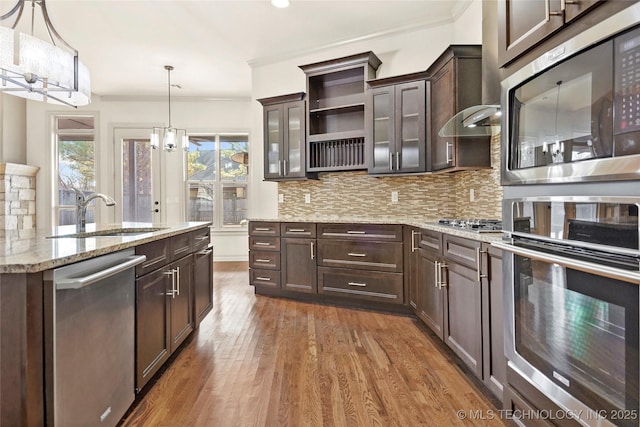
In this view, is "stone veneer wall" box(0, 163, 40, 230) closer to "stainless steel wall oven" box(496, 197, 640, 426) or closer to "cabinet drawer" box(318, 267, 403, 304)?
"cabinet drawer" box(318, 267, 403, 304)

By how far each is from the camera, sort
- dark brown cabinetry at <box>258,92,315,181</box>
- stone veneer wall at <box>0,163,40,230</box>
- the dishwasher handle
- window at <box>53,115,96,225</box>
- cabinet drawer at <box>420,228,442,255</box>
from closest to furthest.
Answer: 1. the dishwasher handle
2. cabinet drawer at <box>420,228,442,255</box>
3. dark brown cabinetry at <box>258,92,315,181</box>
4. stone veneer wall at <box>0,163,40,230</box>
5. window at <box>53,115,96,225</box>

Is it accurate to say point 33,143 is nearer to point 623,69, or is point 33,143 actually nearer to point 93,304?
point 93,304

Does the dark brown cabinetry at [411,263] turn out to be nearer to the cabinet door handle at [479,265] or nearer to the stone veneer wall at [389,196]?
the stone veneer wall at [389,196]

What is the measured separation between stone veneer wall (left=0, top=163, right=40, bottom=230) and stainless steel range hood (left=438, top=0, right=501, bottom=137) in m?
6.44

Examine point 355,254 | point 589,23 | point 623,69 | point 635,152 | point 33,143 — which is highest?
point 33,143

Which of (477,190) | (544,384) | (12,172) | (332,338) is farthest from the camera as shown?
(12,172)

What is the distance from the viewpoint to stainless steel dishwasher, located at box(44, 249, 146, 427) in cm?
116

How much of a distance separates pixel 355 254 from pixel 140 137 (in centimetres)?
502

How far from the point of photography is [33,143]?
611 cm

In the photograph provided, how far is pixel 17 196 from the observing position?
5.66 m

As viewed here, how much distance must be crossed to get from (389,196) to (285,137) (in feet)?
4.75

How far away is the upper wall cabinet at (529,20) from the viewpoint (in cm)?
106

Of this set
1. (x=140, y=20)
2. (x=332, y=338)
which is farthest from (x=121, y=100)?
(x=332, y=338)

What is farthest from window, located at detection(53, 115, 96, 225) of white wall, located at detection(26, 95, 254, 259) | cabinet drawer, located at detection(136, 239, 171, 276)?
cabinet drawer, located at detection(136, 239, 171, 276)
